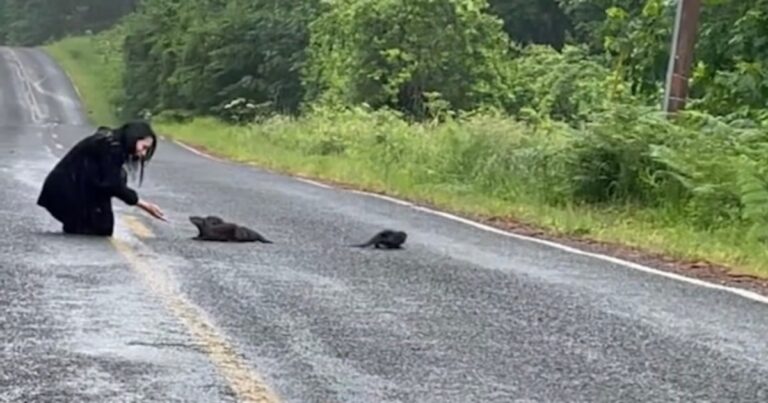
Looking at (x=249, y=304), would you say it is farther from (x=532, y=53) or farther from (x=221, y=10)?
(x=221, y=10)

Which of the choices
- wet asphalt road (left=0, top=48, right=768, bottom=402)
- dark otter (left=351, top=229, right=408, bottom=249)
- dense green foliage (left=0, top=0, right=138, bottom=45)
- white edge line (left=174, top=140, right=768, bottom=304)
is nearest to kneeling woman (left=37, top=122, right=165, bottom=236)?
wet asphalt road (left=0, top=48, right=768, bottom=402)

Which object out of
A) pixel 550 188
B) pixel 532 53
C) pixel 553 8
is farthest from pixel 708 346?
pixel 553 8

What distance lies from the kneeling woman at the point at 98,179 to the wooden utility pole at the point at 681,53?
27.8 ft

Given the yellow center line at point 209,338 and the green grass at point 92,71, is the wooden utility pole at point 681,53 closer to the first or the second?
the yellow center line at point 209,338

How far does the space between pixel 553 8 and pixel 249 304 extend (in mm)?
52402

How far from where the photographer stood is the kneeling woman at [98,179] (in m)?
11.5

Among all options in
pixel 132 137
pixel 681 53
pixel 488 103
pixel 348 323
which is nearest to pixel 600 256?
pixel 132 137

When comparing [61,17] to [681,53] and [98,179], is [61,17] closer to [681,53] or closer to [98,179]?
[681,53]

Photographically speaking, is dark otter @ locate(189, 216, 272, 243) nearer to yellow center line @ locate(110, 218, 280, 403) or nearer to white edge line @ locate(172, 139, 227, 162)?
yellow center line @ locate(110, 218, 280, 403)

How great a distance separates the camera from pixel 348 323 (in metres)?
7.87

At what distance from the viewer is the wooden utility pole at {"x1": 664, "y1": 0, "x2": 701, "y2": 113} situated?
A: 17.9 m

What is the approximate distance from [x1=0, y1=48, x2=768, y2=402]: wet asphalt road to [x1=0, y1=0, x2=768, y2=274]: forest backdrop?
262cm

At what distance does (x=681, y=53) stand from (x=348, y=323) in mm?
11108

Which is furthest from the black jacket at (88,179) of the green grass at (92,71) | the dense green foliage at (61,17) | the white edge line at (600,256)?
the dense green foliage at (61,17)
